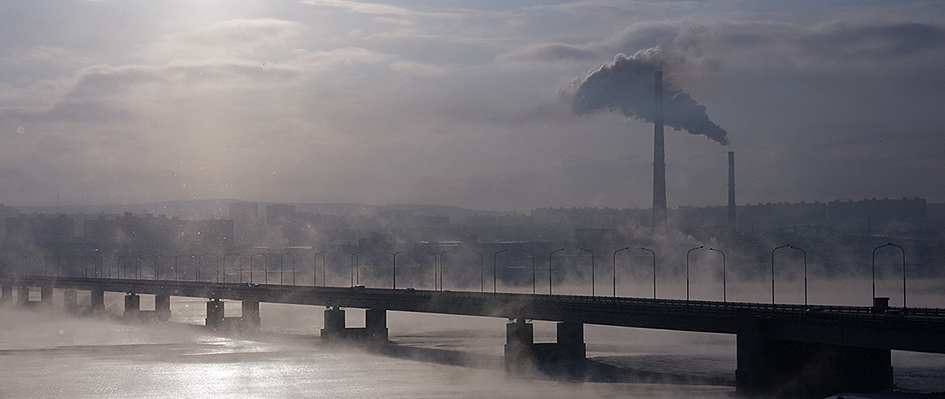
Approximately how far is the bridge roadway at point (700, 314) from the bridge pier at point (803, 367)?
1.31 m

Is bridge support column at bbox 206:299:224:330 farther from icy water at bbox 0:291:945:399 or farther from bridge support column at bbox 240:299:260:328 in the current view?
icy water at bbox 0:291:945:399

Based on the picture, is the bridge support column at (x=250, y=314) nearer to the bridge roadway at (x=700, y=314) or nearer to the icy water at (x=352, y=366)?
the icy water at (x=352, y=366)

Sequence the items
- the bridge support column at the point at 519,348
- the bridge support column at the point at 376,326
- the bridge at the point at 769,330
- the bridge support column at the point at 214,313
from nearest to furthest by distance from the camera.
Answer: the bridge at the point at 769,330 → the bridge support column at the point at 519,348 → the bridge support column at the point at 376,326 → the bridge support column at the point at 214,313

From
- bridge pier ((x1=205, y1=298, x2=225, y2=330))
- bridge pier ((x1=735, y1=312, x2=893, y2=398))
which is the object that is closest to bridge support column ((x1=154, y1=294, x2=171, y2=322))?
bridge pier ((x1=205, y1=298, x2=225, y2=330))

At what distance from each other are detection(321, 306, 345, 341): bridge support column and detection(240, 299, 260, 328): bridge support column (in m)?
28.8

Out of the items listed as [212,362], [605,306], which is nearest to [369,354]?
[212,362]

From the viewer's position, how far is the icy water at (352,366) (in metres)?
88.0

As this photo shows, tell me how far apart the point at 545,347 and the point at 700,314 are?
71.8 feet

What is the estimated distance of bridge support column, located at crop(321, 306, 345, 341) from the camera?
140100 millimetres

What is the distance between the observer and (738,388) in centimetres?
8262

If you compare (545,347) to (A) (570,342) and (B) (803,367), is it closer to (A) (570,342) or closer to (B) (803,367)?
(A) (570,342)

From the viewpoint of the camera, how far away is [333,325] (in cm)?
14150

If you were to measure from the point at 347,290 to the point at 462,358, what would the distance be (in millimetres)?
36793

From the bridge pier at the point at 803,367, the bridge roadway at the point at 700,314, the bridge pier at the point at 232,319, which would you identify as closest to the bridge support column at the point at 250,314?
the bridge pier at the point at 232,319
